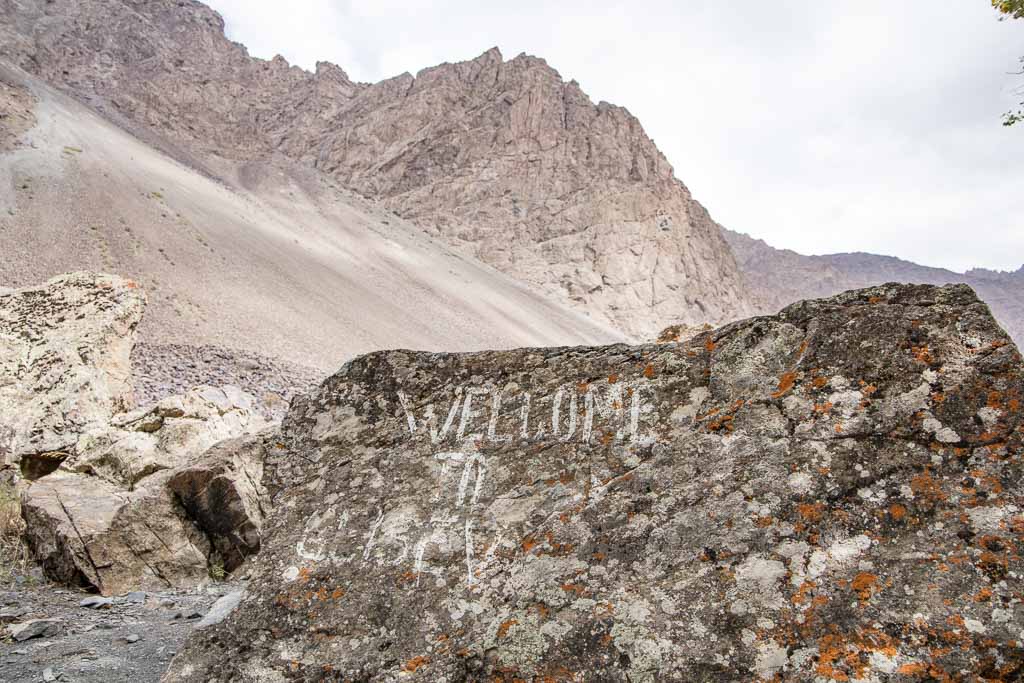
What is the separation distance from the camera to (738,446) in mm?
3047

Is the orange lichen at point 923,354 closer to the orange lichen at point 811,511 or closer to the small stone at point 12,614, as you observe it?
the orange lichen at point 811,511

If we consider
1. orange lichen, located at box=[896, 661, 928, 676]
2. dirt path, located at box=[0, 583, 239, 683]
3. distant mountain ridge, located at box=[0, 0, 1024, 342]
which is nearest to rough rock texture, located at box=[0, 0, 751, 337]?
distant mountain ridge, located at box=[0, 0, 1024, 342]

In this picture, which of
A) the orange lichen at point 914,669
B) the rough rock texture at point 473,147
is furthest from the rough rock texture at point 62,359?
the rough rock texture at point 473,147

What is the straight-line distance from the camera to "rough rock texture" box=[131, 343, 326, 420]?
57.3ft

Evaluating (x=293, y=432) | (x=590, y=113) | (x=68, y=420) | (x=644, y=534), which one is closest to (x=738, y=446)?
(x=644, y=534)

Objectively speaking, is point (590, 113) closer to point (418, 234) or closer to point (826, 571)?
point (418, 234)

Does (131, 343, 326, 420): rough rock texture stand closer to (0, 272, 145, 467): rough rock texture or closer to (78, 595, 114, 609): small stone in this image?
(0, 272, 145, 467): rough rock texture

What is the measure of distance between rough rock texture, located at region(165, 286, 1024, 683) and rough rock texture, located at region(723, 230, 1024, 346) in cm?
12197

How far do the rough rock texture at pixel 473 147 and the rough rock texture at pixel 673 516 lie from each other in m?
72.6

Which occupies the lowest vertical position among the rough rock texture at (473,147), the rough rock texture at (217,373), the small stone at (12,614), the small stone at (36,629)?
the rough rock texture at (217,373)

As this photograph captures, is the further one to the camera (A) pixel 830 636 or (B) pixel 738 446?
(B) pixel 738 446

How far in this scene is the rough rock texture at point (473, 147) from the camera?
79750 millimetres

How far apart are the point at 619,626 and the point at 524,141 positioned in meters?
99.2

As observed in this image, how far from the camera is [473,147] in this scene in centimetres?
9650
